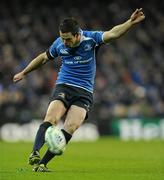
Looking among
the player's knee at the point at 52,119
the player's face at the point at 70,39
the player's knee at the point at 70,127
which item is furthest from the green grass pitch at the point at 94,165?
the player's face at the point at 70,39

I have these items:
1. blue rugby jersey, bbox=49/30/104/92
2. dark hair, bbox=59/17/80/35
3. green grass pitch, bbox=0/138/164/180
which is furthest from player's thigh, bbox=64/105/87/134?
dark hair, bbox=59/17/80/35

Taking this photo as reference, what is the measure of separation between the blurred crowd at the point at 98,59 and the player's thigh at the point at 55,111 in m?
12.2

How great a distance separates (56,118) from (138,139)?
13754 millimetres

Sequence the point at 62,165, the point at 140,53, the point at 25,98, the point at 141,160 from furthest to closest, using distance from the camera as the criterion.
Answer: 1. the point at 140,53
2. the point at 25,98
3. the point at 141,160
4. the point at 62,165

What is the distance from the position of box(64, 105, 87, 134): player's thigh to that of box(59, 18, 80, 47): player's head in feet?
3.29

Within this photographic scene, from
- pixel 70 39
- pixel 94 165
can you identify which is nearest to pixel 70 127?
pixel 70 39

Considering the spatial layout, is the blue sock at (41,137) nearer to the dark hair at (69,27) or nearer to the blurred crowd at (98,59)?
the dark hair at (69,27)

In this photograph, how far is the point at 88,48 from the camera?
11.2m

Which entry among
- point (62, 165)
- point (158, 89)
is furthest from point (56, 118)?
point (158, 89)

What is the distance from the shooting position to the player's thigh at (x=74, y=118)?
1086cm

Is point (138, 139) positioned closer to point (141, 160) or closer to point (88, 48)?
point (141, 160)

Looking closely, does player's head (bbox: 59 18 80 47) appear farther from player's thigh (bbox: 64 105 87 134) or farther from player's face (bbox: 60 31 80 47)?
player's thigh (bbox: 64 105 87 134)

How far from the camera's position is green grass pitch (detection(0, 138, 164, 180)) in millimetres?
10311

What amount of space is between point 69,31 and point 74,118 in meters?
1.29
